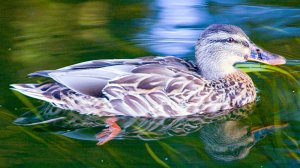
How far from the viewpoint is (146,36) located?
33.0ft

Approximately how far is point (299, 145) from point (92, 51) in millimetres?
2989

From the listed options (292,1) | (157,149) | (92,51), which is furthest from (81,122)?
(292,1)

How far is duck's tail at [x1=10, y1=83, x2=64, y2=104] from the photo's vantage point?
8.20 metres

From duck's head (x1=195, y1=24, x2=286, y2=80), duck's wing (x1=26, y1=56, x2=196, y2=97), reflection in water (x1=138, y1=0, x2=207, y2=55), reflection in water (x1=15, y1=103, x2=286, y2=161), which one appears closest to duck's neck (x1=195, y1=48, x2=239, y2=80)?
duck's head (x1=195, y1=24, x2=286, y2=80)

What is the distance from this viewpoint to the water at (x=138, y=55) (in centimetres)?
734

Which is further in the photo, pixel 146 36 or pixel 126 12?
pixel 126 12

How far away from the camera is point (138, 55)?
9.49 metres

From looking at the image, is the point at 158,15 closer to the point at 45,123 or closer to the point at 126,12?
the point at 126,12

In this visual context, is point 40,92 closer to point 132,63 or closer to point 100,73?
point 100,73

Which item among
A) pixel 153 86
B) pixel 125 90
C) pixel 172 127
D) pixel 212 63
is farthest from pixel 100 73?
pixel 212 63

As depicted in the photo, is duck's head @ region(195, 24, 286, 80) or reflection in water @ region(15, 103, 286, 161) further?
duck's head @ region(195, 24, 286, 80)

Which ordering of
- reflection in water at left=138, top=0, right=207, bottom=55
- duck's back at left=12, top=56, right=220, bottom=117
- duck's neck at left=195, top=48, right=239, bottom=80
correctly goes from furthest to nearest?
1. reflection in water at left=138, top=0, right=207, bottom=55
2. duck's neck at left=195, top=48, right=239, bottom=80
3. duck's back at left=12, top=56, right=220, bottom=117

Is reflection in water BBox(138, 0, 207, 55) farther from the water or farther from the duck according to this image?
the duck

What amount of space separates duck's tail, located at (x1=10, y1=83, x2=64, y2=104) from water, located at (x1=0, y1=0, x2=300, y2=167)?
0.51 feet
